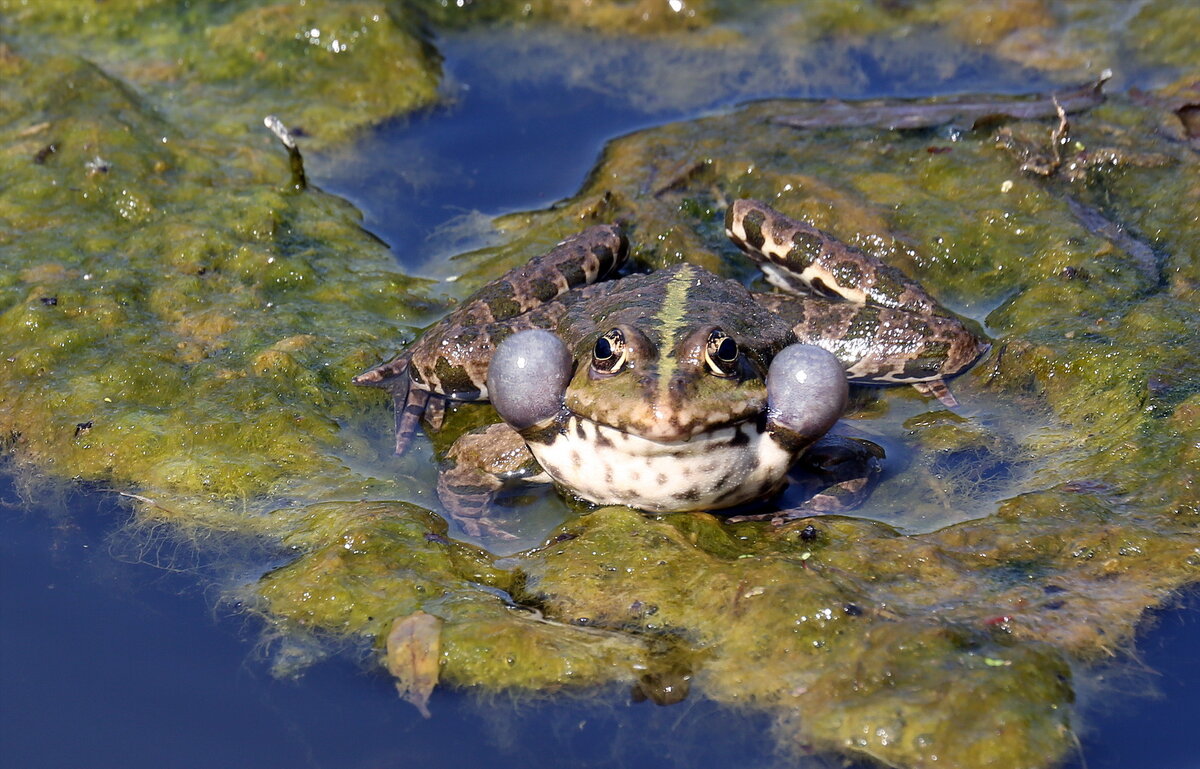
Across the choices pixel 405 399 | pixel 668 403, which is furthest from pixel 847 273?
pixel 405 399

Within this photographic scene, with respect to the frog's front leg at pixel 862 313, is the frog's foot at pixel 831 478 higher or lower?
lower

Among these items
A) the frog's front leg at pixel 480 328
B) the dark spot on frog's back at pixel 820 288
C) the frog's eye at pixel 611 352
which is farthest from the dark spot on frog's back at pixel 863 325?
the frog's eye at pixel 611 352

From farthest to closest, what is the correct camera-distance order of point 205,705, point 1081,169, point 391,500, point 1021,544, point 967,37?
point 967,37
point 1081,169
point 391,500
point 1021,544
point 205,705

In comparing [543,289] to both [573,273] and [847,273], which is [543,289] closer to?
[573,273]

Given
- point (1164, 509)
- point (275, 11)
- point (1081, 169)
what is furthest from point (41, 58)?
point (1164, 509)

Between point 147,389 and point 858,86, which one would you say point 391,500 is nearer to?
point 147,389

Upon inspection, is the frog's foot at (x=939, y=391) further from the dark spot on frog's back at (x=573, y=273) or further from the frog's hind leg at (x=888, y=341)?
the dark spot on frog's back at (x=573, y=273)
